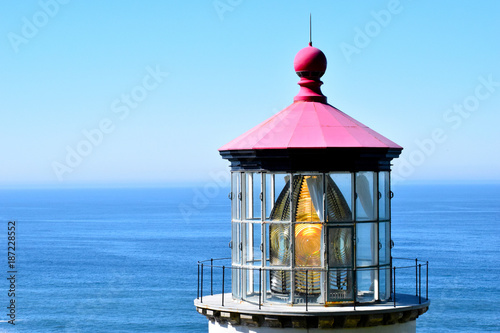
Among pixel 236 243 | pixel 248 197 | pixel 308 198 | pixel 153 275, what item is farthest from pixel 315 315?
pixel 153 275

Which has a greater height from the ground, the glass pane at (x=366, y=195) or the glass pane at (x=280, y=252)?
the glass pane at (x=366, y=195)

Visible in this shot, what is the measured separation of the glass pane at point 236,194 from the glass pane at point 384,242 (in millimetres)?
1531

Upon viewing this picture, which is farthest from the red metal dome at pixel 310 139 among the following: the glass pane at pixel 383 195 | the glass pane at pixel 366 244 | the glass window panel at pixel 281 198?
the glass pane at pixel 366 244

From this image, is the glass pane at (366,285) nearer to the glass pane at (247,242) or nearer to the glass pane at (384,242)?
the glass pane at (384,242)

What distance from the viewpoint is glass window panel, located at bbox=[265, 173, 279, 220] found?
885 cm

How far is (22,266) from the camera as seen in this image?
8238cm

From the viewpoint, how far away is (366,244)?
8.86 metres

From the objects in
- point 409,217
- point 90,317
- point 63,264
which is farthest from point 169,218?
point 90,317

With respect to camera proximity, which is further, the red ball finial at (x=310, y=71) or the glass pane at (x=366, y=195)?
the red ball finial at (x=310, y=71)

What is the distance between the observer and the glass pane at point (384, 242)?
8984 mm

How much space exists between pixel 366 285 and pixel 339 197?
0.96 m

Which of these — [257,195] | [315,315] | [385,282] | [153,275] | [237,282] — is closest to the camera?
[315,315]

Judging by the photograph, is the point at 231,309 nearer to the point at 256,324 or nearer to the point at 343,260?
the point at 256,324

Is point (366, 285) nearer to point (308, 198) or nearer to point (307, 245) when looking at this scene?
point (307, 245)
